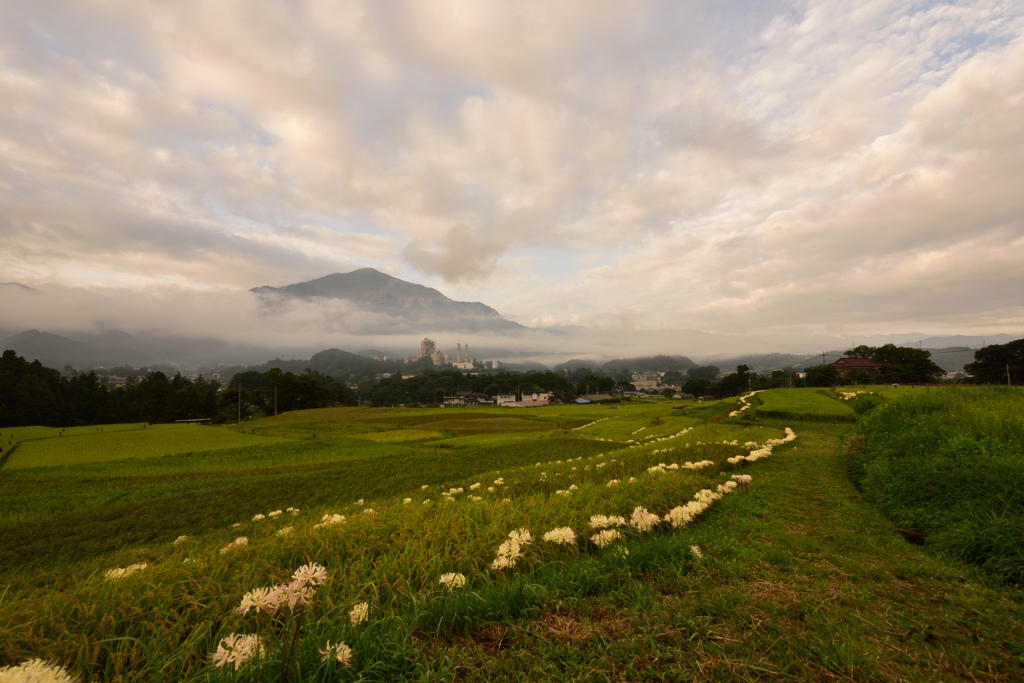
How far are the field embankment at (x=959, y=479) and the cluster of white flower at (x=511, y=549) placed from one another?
5362 mm

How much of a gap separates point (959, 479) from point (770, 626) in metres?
6.63

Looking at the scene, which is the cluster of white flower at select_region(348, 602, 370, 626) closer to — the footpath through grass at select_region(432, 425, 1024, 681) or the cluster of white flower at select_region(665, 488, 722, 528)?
the footpath through grass at select_region(432, 425, 1024, 681)

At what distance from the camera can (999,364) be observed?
6594cm

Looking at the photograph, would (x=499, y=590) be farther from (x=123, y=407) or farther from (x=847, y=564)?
(x=123, y=407)

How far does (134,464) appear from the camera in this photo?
955 inches

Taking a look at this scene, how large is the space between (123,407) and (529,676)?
10084cm

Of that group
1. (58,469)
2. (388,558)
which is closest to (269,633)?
(388,558)

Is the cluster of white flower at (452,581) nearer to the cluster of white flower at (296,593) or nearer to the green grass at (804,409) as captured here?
the cluster of white flower at (296,593)

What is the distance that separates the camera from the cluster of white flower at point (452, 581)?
3.44 m

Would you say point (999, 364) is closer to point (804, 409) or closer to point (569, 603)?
point (804, 409)

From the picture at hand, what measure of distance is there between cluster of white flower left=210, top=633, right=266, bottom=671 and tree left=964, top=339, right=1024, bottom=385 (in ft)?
326

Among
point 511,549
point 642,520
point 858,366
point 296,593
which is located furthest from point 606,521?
point 858,366

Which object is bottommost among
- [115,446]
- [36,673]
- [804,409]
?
[115,446]

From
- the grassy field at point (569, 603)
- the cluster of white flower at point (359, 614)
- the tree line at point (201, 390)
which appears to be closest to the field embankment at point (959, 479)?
the grassy field at point (569, 603)
